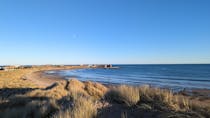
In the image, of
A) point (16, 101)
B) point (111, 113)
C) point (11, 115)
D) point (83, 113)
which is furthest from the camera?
point (16, 101)

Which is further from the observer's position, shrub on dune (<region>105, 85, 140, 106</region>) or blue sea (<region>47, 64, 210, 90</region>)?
blue sea (<region>47, 64, 210, 90</region>)

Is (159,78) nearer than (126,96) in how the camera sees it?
No

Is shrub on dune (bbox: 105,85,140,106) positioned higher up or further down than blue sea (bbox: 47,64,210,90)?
higher up

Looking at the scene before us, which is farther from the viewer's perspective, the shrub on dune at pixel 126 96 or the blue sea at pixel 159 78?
the blue sea at pixel 159 78

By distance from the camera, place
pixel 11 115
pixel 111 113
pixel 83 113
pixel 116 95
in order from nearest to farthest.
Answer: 1. pixel 83 113
2. pixel 111 113
3. pixel 11 115
4. pixel 116 95

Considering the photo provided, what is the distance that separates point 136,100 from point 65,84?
10.2 metres

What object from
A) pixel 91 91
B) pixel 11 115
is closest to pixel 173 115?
pixel 11 115

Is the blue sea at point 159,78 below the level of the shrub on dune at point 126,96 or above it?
below

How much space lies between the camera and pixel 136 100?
7.06 meters

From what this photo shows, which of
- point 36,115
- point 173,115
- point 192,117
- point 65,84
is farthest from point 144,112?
point 65,84

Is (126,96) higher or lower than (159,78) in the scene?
higher

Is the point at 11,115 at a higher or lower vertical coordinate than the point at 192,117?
lower

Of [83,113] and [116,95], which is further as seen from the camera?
[116,95]

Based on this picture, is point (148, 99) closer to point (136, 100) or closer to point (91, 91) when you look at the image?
point (136, 100)
